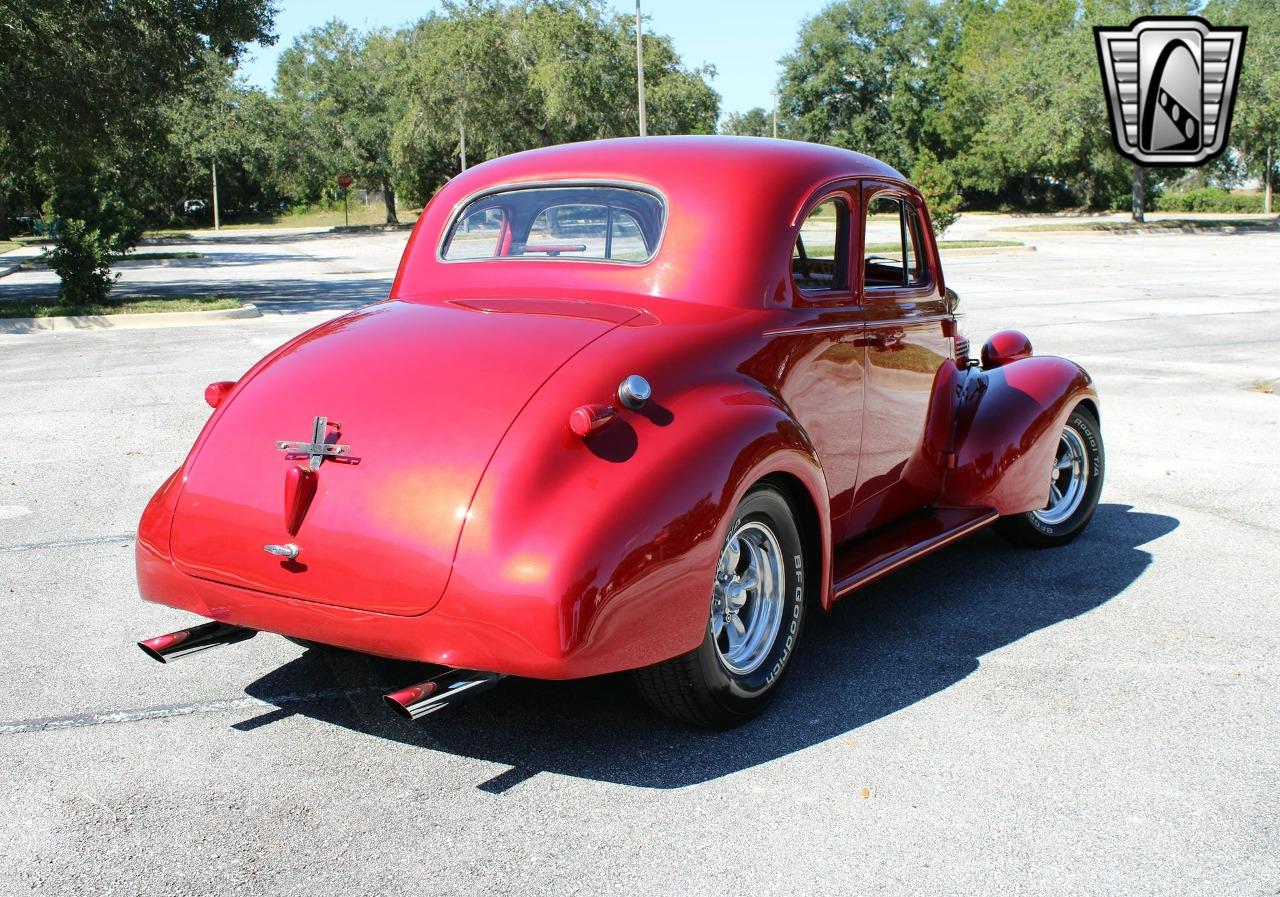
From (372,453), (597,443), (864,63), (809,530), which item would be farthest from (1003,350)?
(864,63)

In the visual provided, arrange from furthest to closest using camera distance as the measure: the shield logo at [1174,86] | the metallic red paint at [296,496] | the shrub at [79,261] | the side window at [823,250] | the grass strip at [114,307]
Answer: the shrub at [79,261]
the shield logo at [1174,86]
the grass strip at [114,307]
the side window at [823,250]
the metallic red paint at [296,496]

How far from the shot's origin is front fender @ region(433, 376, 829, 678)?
3.27 m

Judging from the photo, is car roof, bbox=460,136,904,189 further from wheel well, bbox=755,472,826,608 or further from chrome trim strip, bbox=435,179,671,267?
wheel well, bbox=755,472,826,608

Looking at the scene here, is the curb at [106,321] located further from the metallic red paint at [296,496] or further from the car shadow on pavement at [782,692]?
the metallic red paint at [296,496]

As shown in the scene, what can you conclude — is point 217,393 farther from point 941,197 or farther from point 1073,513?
point 941,197

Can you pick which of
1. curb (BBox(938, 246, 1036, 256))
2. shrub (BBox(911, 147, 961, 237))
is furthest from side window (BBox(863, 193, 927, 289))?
shrub (BBox(911, 147, 961, 237))

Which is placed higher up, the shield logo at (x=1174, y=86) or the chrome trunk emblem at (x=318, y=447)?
the shield logo at (x=1174, y=86)

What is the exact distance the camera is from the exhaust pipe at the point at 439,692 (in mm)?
3246

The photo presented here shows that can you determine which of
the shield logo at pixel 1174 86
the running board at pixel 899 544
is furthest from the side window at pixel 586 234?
the shield logo at pixel 1174 86

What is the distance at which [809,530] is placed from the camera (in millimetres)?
4254

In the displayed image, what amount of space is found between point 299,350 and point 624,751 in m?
1.73

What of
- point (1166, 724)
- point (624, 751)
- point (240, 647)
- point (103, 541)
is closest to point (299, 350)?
point (240, 647)

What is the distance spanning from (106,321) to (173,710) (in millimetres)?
14202

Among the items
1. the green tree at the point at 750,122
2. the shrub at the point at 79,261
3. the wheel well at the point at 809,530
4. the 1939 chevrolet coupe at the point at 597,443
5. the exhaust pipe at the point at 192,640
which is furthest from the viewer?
the green tree at the point at 750,122
